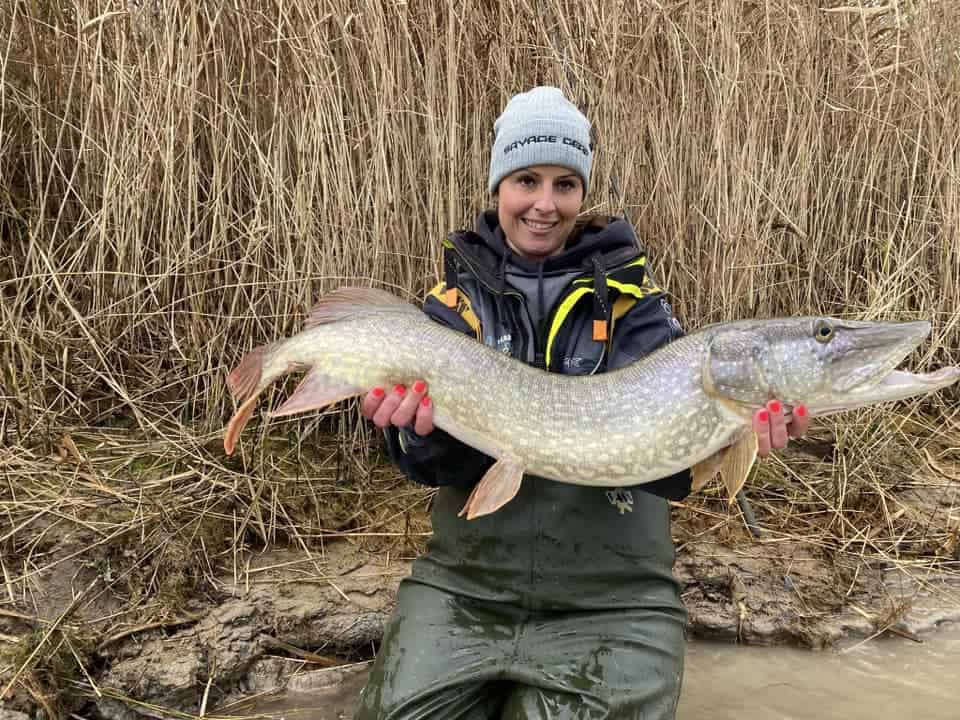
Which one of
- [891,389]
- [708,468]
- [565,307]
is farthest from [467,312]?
[891,389]

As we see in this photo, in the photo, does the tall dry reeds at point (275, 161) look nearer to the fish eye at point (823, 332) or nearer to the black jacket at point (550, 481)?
the black jacket at point (550, 481)

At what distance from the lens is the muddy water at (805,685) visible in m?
1.80

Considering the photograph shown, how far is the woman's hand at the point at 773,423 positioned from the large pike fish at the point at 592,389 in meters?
0.02

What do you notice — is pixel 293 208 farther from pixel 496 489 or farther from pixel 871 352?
pixel 871 352

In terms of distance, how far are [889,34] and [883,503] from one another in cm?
199

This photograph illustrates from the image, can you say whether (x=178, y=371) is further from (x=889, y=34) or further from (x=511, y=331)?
(x=889, y=34)

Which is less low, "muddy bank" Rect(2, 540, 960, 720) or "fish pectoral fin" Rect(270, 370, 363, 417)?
"fish pectoral fin" Rect(270, 370, 363, 417)

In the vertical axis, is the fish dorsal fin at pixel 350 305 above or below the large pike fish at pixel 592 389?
above

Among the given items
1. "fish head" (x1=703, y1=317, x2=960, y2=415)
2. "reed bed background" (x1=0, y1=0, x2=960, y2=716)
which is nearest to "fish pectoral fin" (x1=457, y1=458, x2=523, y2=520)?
"fish head" (x1=703, y1=317, x2=960, y2=415)

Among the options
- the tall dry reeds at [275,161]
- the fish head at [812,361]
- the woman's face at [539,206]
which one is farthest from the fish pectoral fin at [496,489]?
the tall dry reeds at [275,161]

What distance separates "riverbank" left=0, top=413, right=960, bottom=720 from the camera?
1822 mm

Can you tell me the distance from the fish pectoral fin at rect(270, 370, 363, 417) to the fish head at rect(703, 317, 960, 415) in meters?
0.74

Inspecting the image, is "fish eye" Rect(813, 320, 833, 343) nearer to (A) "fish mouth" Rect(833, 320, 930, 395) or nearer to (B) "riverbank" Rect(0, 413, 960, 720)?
(A) "fish mouth" Rect(833, 320, 930, 395)

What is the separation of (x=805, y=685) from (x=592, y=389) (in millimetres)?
1051
